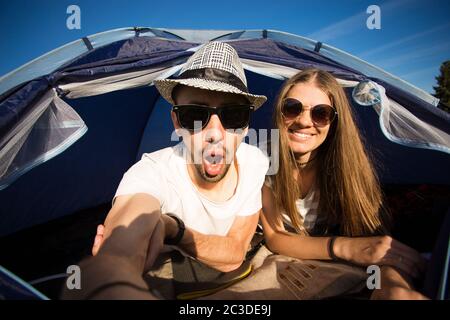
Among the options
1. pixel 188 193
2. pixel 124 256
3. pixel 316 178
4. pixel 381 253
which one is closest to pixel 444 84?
pixel 316 178

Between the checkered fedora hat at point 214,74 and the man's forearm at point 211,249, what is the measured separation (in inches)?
27.8

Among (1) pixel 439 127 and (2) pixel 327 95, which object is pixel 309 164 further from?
(1) pixel 439 127

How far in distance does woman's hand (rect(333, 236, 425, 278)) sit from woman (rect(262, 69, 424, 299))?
0.12 m

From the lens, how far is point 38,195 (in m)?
2.48

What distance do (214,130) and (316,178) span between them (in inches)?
32.6

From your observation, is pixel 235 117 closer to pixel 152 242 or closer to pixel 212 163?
pixel 212 163

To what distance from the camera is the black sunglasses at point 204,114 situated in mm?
1242

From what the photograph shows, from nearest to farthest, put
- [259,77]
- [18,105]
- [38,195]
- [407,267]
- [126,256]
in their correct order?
1. [126,256]
2. [407,267]
3. [18,105]
4. [38,195]
5. [259,77]

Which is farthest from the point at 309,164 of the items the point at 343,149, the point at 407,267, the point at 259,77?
the point at 259,77

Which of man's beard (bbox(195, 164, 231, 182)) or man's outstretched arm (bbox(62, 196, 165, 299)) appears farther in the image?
man's beard (bbox(195, 164, 231, 182))

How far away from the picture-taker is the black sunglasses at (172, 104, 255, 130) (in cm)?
124

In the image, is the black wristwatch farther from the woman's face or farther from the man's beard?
the woman's face

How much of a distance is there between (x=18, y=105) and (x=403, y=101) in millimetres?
2179

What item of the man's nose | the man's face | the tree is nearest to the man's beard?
the man's face
